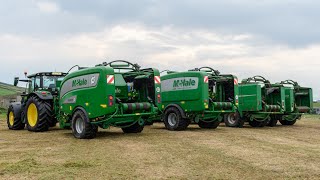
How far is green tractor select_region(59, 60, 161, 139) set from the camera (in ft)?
38.3

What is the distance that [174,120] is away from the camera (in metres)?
16.1

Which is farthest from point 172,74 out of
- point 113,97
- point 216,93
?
point 113,97

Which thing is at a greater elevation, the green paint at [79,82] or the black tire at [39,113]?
the green paint at [79,82]

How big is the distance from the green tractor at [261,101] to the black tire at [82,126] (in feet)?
29.7

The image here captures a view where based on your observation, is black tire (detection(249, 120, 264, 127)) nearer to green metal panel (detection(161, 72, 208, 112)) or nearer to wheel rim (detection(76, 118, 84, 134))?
green metal panel (detection(161, 72, 208, 112))

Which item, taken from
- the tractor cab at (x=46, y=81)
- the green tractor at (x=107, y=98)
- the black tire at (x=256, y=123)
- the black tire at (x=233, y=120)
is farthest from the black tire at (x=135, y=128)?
the black tire at (x=256, y=123)

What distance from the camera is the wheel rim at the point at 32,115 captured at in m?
15.1

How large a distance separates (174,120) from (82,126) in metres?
4.82

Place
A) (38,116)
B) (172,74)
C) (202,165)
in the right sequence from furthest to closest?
1. (172,74)
2. (38,116)
3. (202,165)

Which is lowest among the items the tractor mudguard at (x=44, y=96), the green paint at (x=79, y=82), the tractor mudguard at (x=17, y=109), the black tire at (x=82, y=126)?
the black tire at (x=82, y=126)

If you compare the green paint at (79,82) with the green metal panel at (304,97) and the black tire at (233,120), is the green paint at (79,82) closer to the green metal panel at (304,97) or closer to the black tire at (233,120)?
the black tire at (233,120)

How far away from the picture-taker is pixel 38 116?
1437cm

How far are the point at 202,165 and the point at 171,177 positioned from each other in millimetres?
1223

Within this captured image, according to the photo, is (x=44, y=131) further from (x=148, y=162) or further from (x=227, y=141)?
(x=148, y=162)
